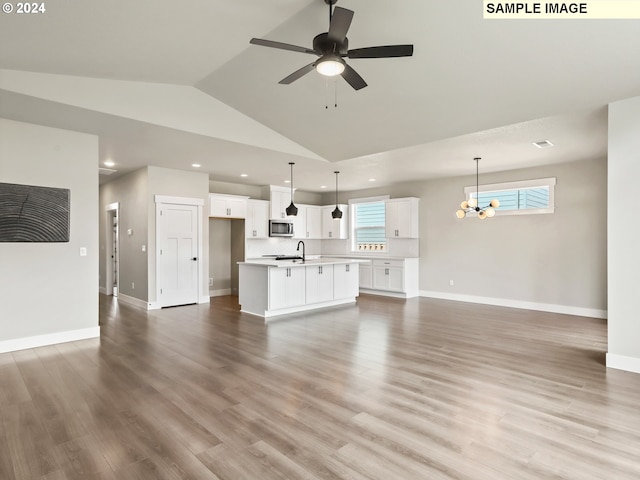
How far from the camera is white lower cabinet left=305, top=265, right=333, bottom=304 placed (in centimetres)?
666

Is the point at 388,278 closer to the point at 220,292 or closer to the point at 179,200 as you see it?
the point at 220,292

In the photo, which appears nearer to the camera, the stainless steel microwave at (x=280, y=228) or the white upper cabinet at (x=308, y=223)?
the stainless steel microwave at (x=280, y=228)

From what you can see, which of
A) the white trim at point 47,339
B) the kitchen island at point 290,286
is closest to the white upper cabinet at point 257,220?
the kitchen island at point 290,286

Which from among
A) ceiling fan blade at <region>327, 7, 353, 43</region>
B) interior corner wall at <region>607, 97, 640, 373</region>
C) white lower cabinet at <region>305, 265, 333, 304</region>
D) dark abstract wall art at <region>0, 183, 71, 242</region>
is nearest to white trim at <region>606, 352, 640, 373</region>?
interior corner wall at <region>607, 97, 640, 373</region>

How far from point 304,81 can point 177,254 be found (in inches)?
174

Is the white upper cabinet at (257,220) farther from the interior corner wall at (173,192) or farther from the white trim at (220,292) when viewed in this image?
Answer: the white trim at (220,292)

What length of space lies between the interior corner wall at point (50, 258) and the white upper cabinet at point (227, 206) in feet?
10.2

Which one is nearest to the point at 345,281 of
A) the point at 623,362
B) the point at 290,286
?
the point at 290,286

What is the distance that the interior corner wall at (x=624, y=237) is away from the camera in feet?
12.0

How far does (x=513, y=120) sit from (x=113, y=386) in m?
4.94

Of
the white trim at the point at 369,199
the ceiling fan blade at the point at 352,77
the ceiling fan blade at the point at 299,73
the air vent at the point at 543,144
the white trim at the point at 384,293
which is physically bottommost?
the white trim at the point at 384,293

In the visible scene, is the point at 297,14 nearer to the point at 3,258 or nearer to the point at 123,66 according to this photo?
the point at 123,66

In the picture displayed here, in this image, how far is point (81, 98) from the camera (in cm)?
392

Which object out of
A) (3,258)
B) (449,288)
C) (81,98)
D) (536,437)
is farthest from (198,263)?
(536,437)
